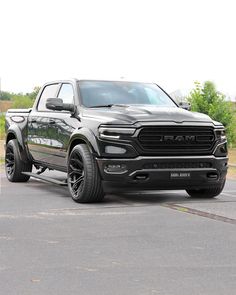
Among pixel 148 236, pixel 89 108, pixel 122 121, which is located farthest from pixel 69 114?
pixel 148 236

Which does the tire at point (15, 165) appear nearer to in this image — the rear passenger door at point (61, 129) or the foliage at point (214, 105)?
the rear passenger door at point (61, 129)

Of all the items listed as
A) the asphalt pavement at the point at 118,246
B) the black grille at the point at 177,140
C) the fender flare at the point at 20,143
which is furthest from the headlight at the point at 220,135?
the fender flare at the point at 20,143

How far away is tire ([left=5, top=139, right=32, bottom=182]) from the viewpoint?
1278cm

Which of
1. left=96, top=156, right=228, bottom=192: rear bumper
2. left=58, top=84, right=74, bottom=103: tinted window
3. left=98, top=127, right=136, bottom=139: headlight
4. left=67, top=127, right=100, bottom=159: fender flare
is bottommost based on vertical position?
left=96, top=156, right=228, bottom=192: rear bumper

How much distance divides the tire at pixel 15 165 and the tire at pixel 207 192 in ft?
10.9

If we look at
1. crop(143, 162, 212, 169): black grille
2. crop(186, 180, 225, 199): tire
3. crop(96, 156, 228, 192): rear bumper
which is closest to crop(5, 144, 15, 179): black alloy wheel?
crop(186, 180, 225, 199): tire

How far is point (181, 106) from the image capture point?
11.5 metres

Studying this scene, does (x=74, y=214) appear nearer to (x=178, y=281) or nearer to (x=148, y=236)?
(x=148, y=236)

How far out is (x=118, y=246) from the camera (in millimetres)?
6758

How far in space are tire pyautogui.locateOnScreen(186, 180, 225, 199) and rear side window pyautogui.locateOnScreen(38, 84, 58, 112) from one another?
2.89 metres

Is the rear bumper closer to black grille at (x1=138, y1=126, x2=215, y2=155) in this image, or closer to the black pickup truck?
the black pickup truck

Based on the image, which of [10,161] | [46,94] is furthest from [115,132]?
[10,161]

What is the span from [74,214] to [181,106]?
3377mm

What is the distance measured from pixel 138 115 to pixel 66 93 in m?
2.08
